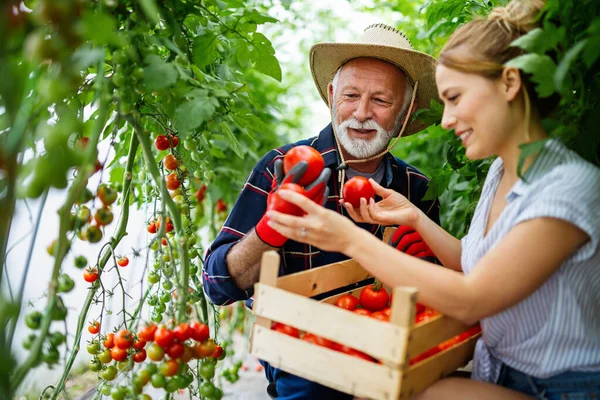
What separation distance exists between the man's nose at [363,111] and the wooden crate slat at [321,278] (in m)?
0.66

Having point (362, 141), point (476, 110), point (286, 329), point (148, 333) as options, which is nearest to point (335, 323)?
point (286, 329)

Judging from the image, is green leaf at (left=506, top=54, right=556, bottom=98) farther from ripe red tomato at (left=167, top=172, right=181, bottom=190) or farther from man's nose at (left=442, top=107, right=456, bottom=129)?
ripe red tomato at (left=167, top=172, right=181, bottom=190)

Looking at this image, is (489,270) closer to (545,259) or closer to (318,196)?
(545,259)

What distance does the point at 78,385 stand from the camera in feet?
11.0

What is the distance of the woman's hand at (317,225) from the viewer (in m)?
1.36

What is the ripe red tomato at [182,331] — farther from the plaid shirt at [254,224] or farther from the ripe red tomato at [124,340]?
the plaid shirt at [254,224]

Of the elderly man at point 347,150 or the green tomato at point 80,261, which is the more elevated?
the elderly man at point 347,150

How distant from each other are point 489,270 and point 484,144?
346 mm

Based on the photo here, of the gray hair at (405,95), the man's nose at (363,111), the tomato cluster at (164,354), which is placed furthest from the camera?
the gray hair at (405,95)

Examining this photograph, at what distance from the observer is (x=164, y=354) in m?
1.48

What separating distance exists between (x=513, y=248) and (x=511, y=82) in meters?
0.42

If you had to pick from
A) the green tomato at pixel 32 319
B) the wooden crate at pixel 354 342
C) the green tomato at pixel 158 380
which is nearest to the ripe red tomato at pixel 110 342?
the green tomato at pixel 158 380

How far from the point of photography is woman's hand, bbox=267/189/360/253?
4.45 ft

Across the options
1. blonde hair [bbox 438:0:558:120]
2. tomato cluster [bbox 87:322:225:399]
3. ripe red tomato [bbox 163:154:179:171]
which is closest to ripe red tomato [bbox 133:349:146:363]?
tomato cluster [bbox 87:322:225:399]
